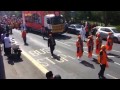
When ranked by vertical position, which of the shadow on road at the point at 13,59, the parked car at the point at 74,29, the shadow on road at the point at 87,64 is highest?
the shadow on road at the point at 87,64

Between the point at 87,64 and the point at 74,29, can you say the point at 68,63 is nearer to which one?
the point at 87,64

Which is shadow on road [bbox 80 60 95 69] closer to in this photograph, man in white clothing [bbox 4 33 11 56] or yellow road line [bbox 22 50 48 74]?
yellow road line [bbox 22 50 48 74]

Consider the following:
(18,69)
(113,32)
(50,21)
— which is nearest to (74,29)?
(50,21)

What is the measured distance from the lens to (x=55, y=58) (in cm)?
1850

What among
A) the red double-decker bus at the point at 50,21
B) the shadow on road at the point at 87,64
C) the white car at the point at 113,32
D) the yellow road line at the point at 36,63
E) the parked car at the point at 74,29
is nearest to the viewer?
the yellow road line at the point at 36,63

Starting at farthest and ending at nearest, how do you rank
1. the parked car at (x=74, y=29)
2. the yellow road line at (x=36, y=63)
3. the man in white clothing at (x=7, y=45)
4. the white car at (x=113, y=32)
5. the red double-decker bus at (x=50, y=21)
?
the parked car at (x=74, y=29) → the red double-decker bus at (x=50, y=21) → the white car at (x=113, y=32) → the man in white clothing at (x=7, y=45) → the yellow road line at (x=36, y=63)

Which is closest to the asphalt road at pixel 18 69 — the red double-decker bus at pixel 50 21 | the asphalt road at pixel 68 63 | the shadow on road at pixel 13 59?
the shadow on road at pixel 13 59

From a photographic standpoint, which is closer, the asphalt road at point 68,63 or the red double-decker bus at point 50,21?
the asphalt road at point 68,63

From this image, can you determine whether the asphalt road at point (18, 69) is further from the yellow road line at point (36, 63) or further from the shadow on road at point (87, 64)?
the shadow on road at point (87, 64)

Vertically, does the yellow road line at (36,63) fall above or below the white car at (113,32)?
below

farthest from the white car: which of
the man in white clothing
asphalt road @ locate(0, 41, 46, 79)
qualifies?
the man in white clothing
